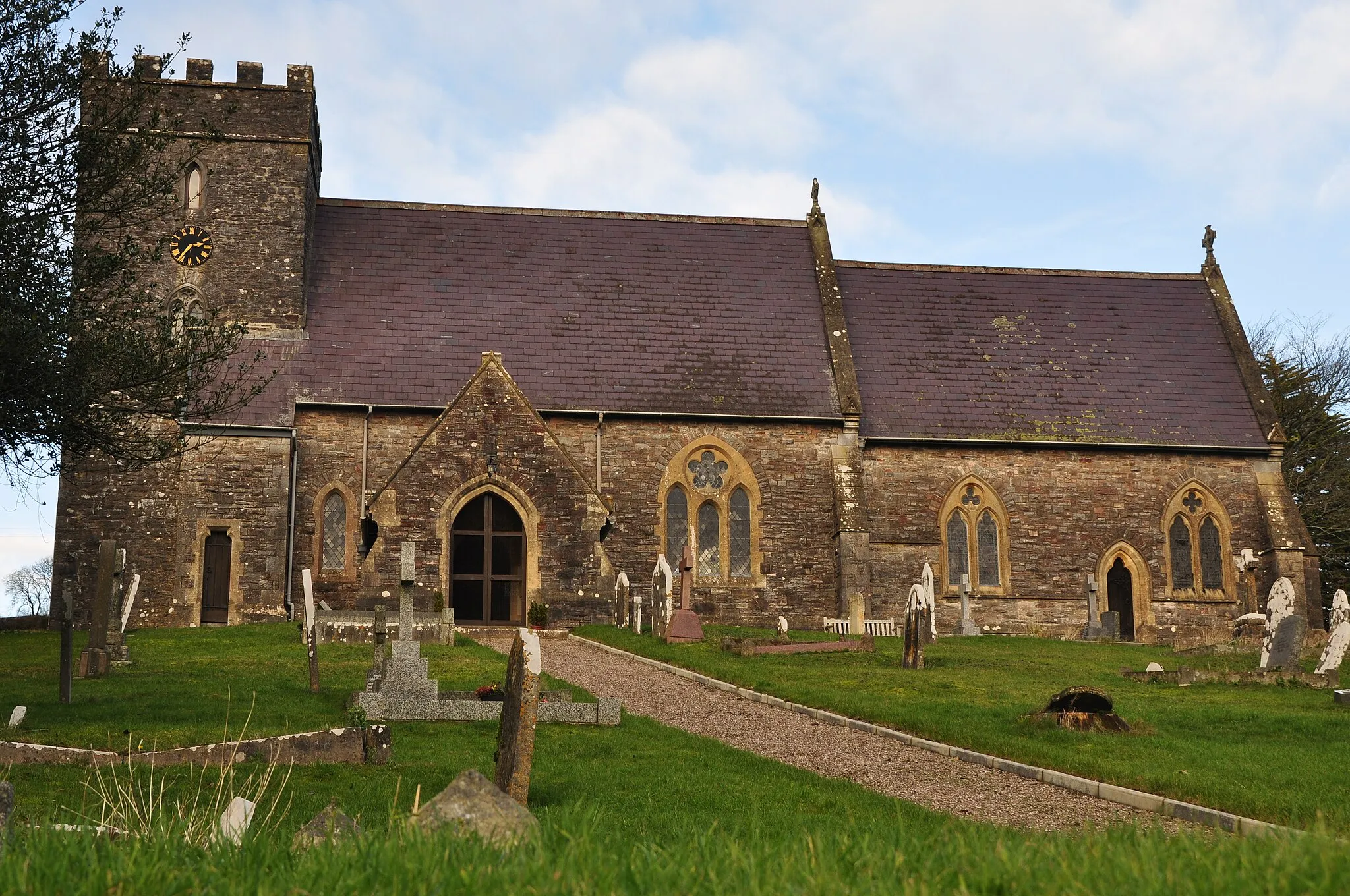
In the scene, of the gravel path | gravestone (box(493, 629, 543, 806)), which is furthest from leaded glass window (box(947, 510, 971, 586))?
gravestone (box(493, 629, 543, 806))

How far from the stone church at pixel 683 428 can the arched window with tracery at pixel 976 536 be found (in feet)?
0.25

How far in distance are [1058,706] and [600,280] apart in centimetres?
2364

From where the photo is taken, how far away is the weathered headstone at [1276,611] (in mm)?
20344

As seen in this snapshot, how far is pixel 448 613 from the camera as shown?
80.1 feet

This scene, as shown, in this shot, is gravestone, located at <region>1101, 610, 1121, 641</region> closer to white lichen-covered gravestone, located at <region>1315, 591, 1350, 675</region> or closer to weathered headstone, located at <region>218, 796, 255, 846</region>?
white lichen-covered gravestone, located at <region>1315, 591, 1350, 675</region>

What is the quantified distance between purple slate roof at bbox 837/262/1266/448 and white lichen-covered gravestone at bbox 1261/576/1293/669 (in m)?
12.8

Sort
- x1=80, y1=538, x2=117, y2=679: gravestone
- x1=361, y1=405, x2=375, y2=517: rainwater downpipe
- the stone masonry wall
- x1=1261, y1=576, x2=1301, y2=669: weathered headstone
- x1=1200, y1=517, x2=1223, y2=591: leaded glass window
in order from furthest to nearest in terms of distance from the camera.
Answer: x1=1200, y1=517, x2=1223, y2=591: leaded glass window < the stone masonry wall < x1=361, y1=405, x2=375, y2=517: rainwater downpipe < x1=1261, y1=576, x2=1301, y2=669: weathered headstone < x1=80, y1=538, x2=117, y2=679: gravestone

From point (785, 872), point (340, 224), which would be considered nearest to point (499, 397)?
point (340, 224)

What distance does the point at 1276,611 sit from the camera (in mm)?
21016

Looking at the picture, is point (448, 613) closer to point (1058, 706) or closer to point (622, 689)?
point (622, 689)

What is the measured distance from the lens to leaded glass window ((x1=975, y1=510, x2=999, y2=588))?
1335 inches

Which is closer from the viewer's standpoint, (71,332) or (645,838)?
(645,838)

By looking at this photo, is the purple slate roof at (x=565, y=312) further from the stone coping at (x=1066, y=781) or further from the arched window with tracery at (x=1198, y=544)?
the stone coping at (x=1066, y=781)

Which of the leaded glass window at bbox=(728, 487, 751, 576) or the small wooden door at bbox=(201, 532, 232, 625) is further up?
the leaded glass window at bbox=(728, 487, 751, 576)
